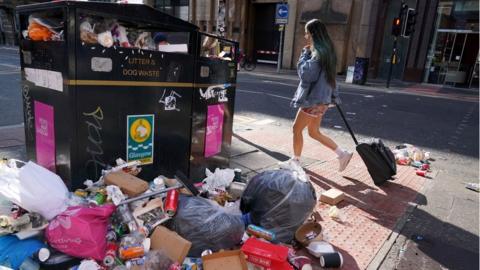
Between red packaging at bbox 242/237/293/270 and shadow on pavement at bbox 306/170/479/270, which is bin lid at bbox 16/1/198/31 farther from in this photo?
shadow on pavement at bbox 306/170/479/270

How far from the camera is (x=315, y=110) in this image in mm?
4176

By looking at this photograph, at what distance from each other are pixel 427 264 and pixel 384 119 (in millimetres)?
6144

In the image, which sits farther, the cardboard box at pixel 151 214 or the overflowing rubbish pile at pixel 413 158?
the overflowing rubbish pile at pixel 413 158

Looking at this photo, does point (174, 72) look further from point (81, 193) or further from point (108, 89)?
point (81, 193)

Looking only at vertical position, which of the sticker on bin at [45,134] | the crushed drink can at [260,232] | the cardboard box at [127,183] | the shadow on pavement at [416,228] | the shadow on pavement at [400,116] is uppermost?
the sticker on bin at [45,134]

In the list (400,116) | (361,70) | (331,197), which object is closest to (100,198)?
(331,197)

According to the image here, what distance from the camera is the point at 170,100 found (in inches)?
113

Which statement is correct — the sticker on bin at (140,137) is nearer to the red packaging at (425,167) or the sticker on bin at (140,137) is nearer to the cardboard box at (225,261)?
the cardboard box at (225,261)

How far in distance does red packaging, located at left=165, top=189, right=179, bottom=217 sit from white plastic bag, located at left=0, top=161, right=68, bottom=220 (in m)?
0.62

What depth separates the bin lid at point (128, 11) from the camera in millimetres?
2273

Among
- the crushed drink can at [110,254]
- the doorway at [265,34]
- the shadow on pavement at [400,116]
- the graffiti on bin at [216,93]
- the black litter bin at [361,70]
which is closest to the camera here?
the crushed drink can at [110,254]

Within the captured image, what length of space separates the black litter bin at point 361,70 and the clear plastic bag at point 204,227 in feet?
49.0

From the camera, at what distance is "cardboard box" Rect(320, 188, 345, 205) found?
140 inches

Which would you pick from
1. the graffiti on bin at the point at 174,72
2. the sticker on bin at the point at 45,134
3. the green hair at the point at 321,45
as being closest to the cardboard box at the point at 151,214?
the sticker on bin at the point at 45,134
